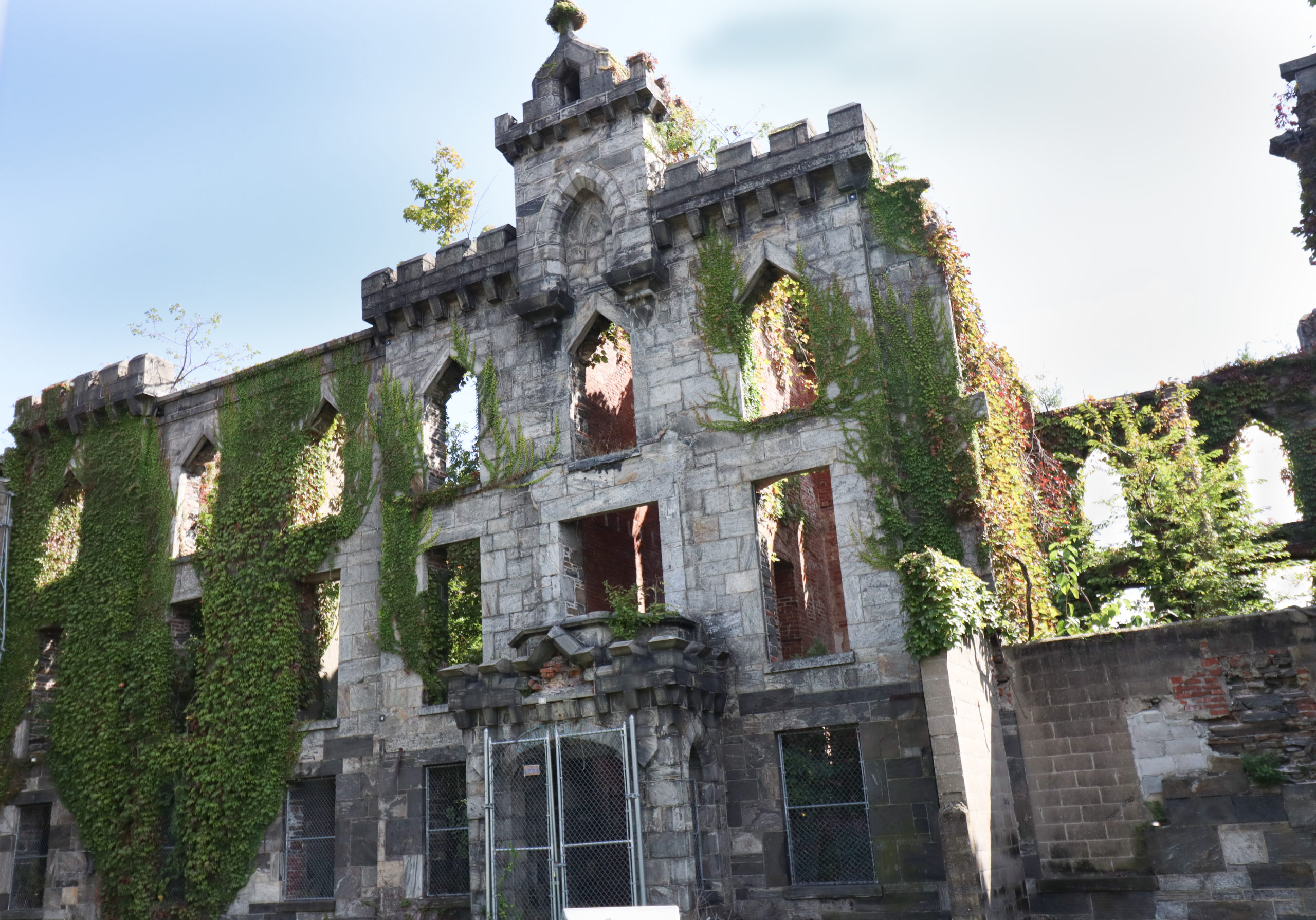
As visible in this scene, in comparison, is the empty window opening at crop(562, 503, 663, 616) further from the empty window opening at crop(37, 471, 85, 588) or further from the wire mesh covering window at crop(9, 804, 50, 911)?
the wire mesh covering window at crop(9, 804, 50, 911)

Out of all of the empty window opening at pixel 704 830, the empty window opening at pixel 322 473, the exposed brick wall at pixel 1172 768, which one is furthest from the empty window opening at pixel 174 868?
the exposed brick wall at pixel 1172 768

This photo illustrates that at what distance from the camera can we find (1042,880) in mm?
12727

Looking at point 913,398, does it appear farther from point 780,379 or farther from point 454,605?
point 454,605

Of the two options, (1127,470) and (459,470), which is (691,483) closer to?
(1127,470)

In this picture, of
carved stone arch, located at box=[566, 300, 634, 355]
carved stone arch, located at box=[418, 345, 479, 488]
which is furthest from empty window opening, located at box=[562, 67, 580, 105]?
carved stone arch, located at box=[418, 345, 479, 488]

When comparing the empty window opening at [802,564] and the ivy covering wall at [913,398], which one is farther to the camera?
the empty window opening at [802,564]

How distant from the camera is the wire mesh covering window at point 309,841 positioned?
16172 mm

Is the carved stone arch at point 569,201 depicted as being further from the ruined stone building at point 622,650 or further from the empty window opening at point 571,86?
the empty window opening at point 571,86

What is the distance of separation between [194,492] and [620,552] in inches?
320

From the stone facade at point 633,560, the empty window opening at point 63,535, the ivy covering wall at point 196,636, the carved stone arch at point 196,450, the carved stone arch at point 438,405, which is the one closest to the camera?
the stone facade at point 633,560

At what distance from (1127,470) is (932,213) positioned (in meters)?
4.94

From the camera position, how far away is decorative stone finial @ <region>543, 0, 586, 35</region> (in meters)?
17.9

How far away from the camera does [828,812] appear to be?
527 inches

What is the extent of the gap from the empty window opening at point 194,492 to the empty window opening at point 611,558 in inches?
274
